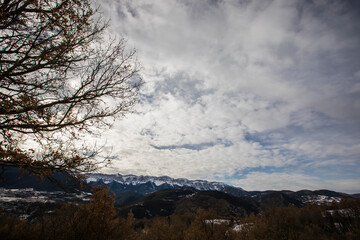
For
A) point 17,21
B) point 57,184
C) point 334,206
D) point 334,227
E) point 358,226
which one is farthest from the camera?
point 334,206

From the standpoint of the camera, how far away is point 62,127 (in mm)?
5824

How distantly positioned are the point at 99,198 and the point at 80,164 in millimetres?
1311

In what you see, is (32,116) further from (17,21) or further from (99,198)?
(99,198)

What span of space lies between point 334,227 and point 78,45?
2135 cm

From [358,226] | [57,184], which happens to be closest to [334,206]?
[358,226]

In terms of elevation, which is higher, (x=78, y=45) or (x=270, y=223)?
(x=78, y=45)

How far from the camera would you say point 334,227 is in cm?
1360

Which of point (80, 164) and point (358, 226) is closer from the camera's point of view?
point (80, 164)

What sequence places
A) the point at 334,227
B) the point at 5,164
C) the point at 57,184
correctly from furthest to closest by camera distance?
the point at 334,227 → the point at 57,184 → the point at 5,164

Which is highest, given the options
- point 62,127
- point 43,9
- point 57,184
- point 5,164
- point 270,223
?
point 43,9

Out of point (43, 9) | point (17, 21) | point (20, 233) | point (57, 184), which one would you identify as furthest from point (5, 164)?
point (43, 9)

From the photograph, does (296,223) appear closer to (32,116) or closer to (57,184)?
(57,184)

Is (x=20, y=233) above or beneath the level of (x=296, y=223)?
above

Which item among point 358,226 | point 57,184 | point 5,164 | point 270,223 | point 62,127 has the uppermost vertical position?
point 62,127
